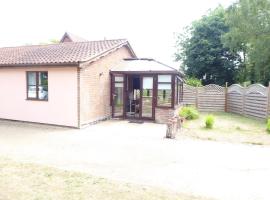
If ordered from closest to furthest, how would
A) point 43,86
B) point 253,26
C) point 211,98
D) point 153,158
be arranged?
point 153,158, point 43,86, point 211,98, point 253,26

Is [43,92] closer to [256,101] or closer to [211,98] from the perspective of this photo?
[256,101]

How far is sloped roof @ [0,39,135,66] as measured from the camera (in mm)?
13195

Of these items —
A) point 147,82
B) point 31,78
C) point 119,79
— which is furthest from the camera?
point 119,79

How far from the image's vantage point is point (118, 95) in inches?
632

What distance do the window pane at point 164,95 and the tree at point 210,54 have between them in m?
16.7

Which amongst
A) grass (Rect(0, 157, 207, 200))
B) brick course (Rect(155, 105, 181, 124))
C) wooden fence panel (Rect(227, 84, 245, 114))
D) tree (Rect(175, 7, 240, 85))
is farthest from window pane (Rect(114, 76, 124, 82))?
tree (Rect(175, 7, 240, 85))

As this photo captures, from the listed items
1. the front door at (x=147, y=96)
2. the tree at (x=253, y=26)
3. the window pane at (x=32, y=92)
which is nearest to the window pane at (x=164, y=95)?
the front door at (x=147, y=96)

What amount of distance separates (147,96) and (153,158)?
7.15 metres

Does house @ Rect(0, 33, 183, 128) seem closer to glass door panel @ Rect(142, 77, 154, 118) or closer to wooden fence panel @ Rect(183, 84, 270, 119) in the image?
glass door panel @ Rect(142, 77, 154, 118)

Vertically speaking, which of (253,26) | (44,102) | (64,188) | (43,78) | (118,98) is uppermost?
(253,26)

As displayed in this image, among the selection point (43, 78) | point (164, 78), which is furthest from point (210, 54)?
point (43, 78)

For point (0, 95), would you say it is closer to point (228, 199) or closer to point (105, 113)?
point (105, 113)

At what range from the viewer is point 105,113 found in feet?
51.0

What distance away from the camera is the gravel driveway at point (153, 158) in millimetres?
6227
